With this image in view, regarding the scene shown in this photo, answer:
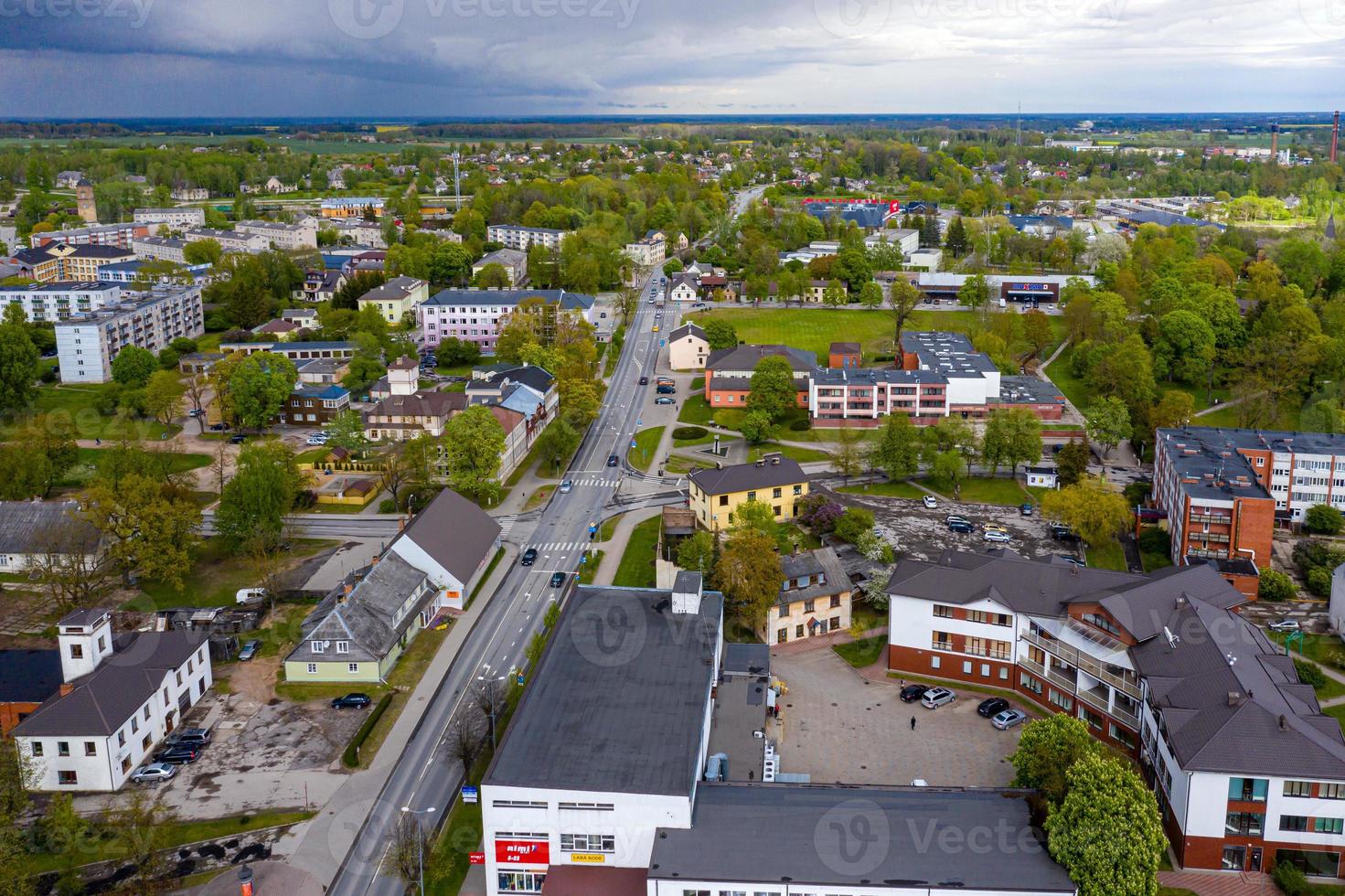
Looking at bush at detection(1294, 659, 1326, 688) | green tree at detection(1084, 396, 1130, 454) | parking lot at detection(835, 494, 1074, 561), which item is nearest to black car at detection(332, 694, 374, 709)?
parking lot at detection(835, 494, 1074, 561)

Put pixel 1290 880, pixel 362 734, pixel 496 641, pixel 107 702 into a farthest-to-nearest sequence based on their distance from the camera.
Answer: pixel 496 641
pixel 362 734
pixel 107 702
pixel 1290 880

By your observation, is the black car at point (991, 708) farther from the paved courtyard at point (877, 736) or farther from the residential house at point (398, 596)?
the residential house at point (398, 596)

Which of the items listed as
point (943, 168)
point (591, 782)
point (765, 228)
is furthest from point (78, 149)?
point (591, 782)

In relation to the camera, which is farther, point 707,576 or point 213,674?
point 707,576

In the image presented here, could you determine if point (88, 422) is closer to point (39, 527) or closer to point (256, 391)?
point (256, 391)

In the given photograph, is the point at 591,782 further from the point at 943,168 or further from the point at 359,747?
the point at 943,168

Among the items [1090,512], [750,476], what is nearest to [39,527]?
[750,476]

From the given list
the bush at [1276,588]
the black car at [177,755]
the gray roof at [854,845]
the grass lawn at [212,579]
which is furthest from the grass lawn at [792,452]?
the black car at [177,755]
